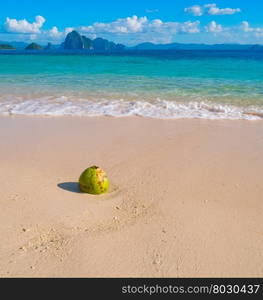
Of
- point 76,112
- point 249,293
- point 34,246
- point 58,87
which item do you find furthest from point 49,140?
point 58,87

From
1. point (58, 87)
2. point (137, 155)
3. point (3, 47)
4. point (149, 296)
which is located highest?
point (3, 47)

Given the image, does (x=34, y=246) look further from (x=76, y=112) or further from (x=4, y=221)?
(x=76, y=112)

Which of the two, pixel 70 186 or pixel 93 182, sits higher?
pixel 93 182

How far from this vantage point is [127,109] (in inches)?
368

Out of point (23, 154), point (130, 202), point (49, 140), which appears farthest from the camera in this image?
point (49, 140)

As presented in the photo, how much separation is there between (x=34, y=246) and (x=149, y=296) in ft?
3.77

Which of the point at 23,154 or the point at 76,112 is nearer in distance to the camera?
the point at 23,154

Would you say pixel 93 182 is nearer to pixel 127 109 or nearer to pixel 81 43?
pixel 127 109

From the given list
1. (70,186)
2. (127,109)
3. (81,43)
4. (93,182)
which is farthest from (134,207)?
(81,43)

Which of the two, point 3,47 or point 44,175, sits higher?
point 3,47

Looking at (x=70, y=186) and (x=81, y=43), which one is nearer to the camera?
(x=70, y=186)

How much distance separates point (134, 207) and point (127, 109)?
5864mm

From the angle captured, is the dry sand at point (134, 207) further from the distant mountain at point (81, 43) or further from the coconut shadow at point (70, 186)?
the distant mountain at point (81, 43)

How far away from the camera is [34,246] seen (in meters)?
2.99
